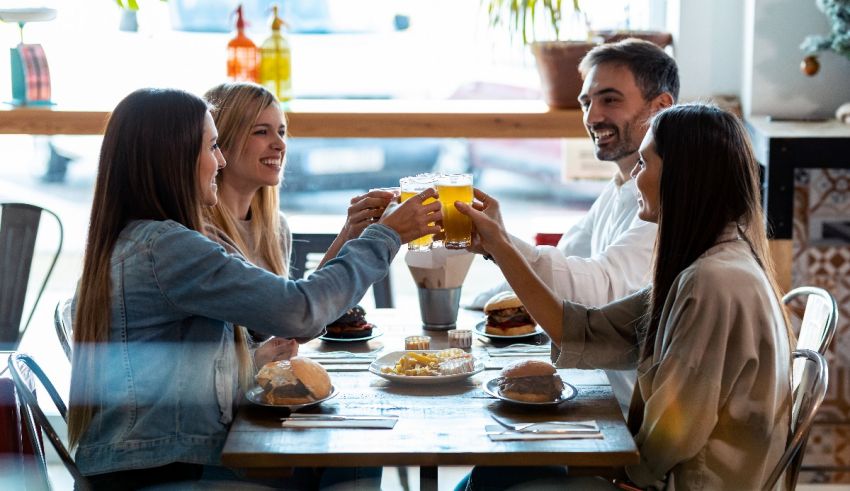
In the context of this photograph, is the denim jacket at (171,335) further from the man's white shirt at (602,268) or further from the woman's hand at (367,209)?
the man's white shirt at (602,268)

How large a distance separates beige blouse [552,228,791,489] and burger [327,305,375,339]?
718 millimetres

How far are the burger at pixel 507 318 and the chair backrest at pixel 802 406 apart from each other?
1.77 feet

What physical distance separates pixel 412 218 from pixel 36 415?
0.70m

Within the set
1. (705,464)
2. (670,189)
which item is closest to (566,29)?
(670,189)

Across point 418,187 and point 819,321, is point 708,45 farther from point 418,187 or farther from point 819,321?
point 418,187

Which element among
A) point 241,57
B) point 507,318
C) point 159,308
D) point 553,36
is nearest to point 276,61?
point 241,57

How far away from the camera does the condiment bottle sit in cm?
332

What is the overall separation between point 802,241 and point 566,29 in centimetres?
95

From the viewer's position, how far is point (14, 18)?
3244 mm

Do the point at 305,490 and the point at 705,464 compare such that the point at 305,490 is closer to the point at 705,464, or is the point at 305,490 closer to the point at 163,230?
the point at 163,230

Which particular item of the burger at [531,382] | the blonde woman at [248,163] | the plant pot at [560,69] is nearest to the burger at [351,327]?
the blonde woman at [248,163]

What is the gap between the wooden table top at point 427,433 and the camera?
5.17ft

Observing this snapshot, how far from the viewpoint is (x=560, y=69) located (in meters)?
3.21

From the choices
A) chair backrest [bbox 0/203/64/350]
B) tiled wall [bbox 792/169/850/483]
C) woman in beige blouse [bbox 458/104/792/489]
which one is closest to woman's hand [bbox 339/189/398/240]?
woman in beige blouse [bbox 458/104/792/489]
